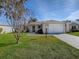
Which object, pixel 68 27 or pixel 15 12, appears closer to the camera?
pixel 15 12

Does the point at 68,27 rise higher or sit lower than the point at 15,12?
lower

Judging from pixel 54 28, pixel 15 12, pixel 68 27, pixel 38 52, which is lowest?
pixel 38 52

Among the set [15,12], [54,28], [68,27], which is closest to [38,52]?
[15,12]

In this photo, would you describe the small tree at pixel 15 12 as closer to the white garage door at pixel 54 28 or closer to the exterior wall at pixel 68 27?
the white garage door at pixel 54 28

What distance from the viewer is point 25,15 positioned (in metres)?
18.6

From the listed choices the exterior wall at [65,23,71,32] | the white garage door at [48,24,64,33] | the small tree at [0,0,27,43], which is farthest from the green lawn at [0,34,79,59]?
the exterior wall at [65,23,71,32]

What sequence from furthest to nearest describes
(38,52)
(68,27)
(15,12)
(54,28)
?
(68,27), (54,28), (15,12), (38,52)

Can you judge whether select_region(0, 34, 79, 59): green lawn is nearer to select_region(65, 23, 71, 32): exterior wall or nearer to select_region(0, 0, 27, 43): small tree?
select_region(0, 0, 27, 43): small tree

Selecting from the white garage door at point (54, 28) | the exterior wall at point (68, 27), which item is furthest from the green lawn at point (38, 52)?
the exterior wall at point (68, 27)

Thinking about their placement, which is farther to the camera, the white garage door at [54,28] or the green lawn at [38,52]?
the white garage door at [54,28]

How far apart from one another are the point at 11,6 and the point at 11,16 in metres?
1.06

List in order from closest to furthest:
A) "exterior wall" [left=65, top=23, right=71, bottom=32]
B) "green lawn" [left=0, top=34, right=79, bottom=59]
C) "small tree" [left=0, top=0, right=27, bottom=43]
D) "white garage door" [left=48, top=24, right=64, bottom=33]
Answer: "green lawn" [left=0, top=34, right=79, bottom=59]
"small tree" [left=0, top=0, right=27, bottom=43]
"white garage door" [left=48, top=24, right=64, bottom=33]
"exterior wall" [left=65, top=23, right=71, bottom=32]

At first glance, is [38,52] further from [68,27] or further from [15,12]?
[68,27]

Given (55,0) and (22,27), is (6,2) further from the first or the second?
(55,0)
